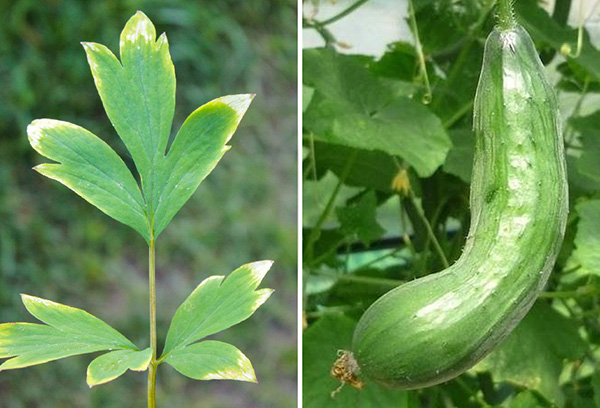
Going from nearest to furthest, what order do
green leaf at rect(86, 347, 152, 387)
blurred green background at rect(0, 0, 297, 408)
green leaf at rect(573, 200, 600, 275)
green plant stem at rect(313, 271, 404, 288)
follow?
green leaf at rect(86, 347, 152, 387) → green leaf at rect(573, 200, 600, 275) → green plant stem at rect(313, 271, 404, 288) → blurred green background at rect(0, 0, 297, 408)

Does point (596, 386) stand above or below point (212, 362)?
below

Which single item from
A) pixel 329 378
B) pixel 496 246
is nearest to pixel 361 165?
pixel 329 378

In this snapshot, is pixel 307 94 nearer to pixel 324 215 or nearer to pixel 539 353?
pixel 324 215

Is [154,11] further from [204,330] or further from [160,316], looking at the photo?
[204,330]

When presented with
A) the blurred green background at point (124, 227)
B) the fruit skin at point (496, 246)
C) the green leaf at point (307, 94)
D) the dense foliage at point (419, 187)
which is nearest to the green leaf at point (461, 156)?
the dense foliage at point (419, 187)

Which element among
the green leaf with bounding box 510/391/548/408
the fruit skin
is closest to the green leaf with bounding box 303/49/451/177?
the green leaf with bounding box 510/391/548/408

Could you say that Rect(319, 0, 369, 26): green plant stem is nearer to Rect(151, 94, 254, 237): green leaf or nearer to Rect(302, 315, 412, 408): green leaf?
Rect(302, 315, 412, 408): green leaf
